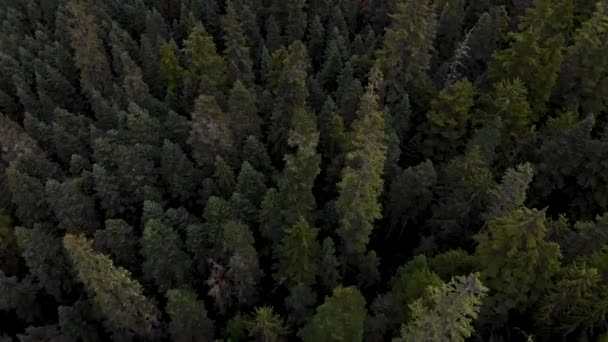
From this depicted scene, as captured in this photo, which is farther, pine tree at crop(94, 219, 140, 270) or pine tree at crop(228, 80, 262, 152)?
pine tree at crop(228, 80, 262, 152)

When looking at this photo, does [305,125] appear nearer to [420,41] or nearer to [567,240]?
[420,41]

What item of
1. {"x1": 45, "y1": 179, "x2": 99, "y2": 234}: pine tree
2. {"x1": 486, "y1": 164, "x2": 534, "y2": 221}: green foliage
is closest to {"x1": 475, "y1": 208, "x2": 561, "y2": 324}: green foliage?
{"x1": 486, "y1": 164, "x2": 534, "y2": 221}: green foliage

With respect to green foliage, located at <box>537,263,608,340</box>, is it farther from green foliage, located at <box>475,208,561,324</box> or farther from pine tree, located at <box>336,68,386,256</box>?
pine tree, located at <box>336,68,386,256</box>

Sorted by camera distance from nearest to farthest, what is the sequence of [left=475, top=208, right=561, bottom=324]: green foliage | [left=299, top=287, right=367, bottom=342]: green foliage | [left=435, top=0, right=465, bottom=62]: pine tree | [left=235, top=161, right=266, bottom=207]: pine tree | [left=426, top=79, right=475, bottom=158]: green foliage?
[left=475, top=208, right=561, bottom=324]: green foliage
[left=299, top=287, right=367, bottom=342]: green foliage
[left=235, top=161, right=266, bottom=207]: pine tree
[left=426, top=79, right=475, bottom=158]: green foliage
[left=435, top=0, right=465, bottom=62]: pine tree

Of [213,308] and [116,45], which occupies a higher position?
[116,45]

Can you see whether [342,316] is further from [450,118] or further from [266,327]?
[450,118]

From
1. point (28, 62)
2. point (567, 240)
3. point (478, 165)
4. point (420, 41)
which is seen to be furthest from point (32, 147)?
point (567, 240)

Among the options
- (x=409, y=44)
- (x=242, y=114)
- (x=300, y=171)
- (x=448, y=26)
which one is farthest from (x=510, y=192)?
(x=448, y=26)
